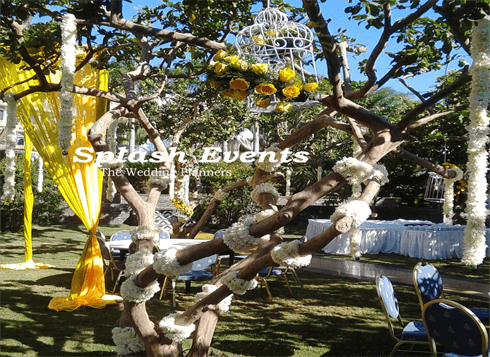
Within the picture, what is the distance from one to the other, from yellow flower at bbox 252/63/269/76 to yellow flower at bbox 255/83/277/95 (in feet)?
0.26

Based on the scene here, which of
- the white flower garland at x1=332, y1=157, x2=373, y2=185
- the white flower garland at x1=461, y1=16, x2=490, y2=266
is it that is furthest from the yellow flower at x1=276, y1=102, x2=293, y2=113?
the white flower garland at x1=461, y1=16, x2=490, y2=266

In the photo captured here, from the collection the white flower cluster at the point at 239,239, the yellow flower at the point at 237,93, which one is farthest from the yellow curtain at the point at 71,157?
the white flower cluster at the point at 239,239

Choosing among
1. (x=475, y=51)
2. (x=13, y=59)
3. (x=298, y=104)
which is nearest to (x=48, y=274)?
(x=13, y=59)

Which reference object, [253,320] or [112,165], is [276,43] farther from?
[253,320]

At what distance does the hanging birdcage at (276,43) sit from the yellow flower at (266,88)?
184 millimetres

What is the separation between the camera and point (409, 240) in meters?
9.50

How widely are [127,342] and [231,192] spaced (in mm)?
10373

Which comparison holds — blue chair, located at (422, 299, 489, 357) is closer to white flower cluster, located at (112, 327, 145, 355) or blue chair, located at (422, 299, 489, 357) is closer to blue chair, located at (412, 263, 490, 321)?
blue chair, located at (412, 263, 490, 321)

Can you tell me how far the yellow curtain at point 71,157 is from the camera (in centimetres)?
536

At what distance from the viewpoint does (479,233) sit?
2354 mm

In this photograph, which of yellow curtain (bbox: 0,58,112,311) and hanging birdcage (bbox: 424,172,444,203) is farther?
hanging birdcage (bbox: 424,172,444,203)

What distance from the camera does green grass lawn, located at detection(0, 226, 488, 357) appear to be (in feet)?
12.9

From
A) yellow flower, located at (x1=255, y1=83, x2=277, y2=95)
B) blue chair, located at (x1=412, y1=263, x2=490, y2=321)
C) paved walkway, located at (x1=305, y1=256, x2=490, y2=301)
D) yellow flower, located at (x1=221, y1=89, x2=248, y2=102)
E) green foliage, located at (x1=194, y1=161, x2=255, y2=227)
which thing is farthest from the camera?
green foliage, located at (x1=194, y1=161, x2=255, y2=227)

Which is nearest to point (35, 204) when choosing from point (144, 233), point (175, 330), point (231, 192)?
point (231, 192)
